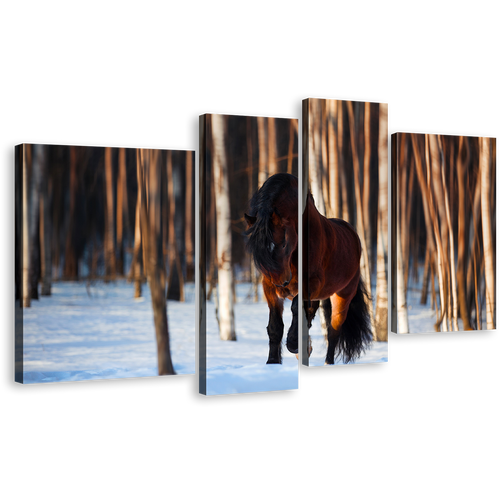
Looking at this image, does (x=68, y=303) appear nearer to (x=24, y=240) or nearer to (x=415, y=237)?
(x=24, y=240)

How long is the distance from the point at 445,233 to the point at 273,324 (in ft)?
9.35

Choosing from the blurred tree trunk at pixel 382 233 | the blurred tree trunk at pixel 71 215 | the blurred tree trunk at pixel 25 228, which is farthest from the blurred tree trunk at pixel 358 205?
the blurred tree trunk at pixel 25 228

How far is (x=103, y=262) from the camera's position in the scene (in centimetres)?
885

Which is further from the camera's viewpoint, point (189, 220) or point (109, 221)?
point (189, 220)

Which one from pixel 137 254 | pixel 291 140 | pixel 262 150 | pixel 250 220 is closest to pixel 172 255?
pixel 137 254

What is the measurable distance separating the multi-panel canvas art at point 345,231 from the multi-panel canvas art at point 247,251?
0.31 m

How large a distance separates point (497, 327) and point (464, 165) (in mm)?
2133

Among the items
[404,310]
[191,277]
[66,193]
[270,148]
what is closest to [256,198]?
[270,148]

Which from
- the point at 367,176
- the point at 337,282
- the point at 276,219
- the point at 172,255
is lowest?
the point at 337,282

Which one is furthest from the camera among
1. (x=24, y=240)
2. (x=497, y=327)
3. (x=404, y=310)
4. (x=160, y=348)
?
(x=497, y=327)

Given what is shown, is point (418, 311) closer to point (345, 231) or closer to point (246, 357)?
point (345, 231)

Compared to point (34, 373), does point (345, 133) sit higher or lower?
higher

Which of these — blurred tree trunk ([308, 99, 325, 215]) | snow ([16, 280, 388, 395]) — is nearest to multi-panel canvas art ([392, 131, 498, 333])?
blurred tree trunk ([308, 99, 325, 215])

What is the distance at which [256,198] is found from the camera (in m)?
8.48
